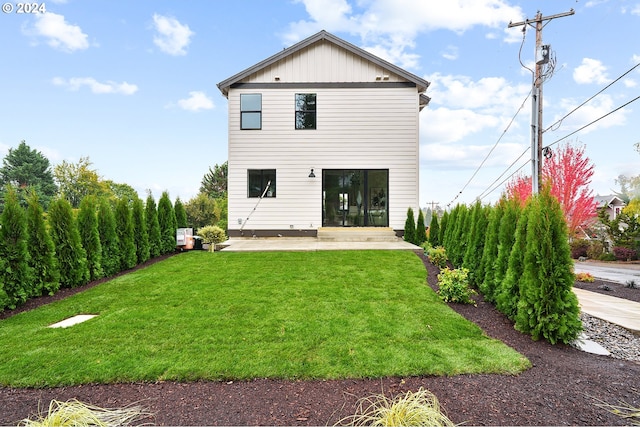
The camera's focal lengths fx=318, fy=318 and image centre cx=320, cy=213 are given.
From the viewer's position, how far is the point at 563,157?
53.9ft

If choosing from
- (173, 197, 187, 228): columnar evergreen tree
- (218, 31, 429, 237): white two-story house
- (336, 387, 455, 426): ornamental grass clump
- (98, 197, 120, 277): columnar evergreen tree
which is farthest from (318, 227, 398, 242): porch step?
(336, 387, 455, 426): ornamental grass clump

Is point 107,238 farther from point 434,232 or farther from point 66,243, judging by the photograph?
point 434,232

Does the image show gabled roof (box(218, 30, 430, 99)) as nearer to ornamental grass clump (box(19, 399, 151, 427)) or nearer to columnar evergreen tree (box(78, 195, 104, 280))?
columnar evergreen tree (box(78, 195, 104, 280))

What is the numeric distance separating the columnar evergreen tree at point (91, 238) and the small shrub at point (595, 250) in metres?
19.8

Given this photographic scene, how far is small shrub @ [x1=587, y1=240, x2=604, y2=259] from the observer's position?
15216 mm

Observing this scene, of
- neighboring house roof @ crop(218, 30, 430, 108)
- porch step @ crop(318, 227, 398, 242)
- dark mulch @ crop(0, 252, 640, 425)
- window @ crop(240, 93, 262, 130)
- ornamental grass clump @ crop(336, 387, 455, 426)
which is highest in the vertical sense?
neighboring house roof @ crop(218, 30, 430, 108)

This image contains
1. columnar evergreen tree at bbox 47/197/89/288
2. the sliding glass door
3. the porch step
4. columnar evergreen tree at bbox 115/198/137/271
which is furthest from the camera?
the sliding glass door

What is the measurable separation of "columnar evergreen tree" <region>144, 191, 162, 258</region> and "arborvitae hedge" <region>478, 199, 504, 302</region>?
28.7 feet

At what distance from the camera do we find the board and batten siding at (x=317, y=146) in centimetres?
1310

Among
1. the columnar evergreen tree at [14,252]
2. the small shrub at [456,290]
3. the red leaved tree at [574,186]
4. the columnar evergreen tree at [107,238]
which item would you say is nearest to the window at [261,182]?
the columnar evergreen tree at [107,238]

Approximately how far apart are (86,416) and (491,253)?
5.38 meters

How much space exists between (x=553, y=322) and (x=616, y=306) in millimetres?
3063

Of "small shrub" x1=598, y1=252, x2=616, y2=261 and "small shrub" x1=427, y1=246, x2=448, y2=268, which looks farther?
"small shrub" x1=598, y1=252, x2=616, y2=261

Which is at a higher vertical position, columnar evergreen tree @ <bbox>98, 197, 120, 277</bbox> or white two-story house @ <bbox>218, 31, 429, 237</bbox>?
white two-story house @ <bbox>218, 31, 429, 237</bbox>
